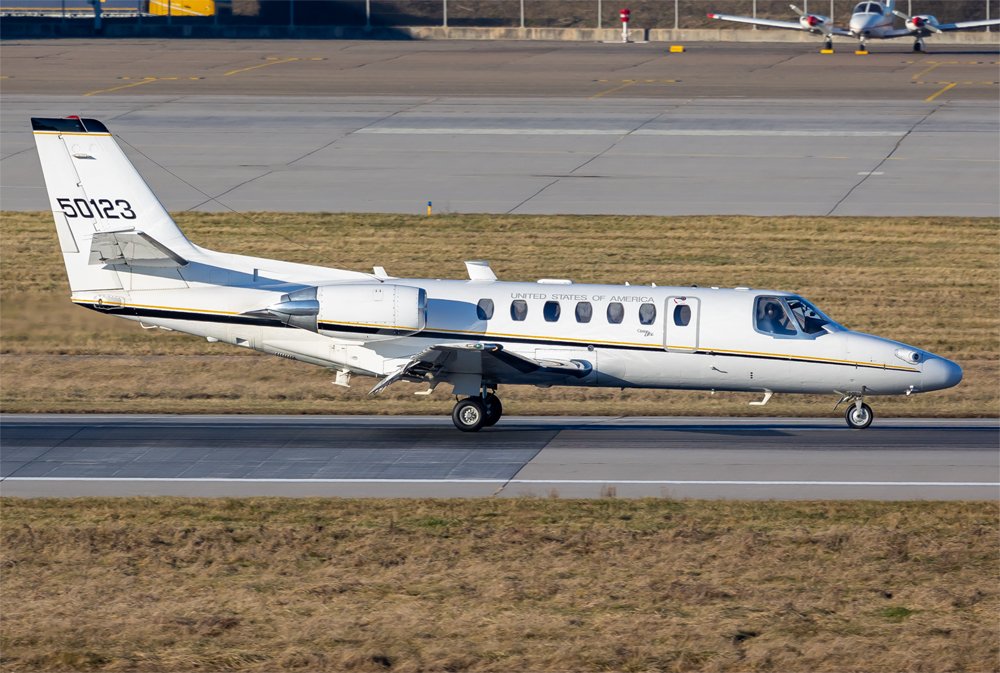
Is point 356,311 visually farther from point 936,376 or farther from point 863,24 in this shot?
point 863,24

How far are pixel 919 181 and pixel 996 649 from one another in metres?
35.4

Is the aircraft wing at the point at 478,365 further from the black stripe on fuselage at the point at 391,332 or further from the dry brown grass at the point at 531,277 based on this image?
the dry brown grass at the point at 531,277

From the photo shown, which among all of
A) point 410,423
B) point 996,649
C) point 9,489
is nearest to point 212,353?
point 410,423

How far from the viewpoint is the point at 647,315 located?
90.1ft

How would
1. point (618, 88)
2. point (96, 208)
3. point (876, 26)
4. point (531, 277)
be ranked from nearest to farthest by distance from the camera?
point (96, 208), point (531, 277), point (618, 88), point (876, 26)

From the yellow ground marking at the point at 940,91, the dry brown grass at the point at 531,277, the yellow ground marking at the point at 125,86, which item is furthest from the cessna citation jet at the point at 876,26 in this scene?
the dry brown grass at the point at 531,277

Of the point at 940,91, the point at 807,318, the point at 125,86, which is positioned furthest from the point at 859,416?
the point at 125,86

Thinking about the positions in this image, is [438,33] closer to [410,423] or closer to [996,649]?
[410,423]

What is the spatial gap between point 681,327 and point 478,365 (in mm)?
3952

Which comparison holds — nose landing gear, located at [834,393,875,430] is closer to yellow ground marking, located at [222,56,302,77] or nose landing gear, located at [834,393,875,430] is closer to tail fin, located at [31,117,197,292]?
tail fin, located at [31,117,197,292]

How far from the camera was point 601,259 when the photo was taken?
42844 millimetres

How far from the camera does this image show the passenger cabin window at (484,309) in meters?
27.6

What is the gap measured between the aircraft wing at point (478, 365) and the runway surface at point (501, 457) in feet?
4.25

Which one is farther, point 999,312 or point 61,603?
point 999,312
